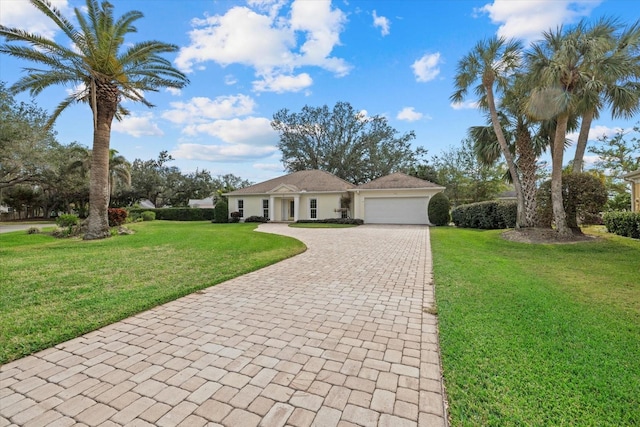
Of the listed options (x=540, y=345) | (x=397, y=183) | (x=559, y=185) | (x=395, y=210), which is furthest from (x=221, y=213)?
(x=540, y=345)

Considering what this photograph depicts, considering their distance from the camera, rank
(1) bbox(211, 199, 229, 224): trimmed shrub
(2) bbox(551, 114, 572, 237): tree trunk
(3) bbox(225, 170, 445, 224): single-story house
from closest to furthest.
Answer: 1. (2) bbox(551, 114, 572, 237): tree trunk
2. (3) bbox(225, 170, 445, 224): single-story house
3. (1) bbox(211, 199, 229, 224): trimmed shrub

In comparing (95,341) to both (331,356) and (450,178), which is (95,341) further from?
(450,178)

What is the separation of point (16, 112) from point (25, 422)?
27.0m

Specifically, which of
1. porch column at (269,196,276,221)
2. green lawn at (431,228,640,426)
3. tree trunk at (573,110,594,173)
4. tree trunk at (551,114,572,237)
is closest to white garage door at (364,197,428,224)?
porch column at (269,196,276,221)

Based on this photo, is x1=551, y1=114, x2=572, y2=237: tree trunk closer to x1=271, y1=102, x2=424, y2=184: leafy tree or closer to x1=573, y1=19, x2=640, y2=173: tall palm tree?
x1=573, y1=19, x2=640, y2=173: tall palm tree

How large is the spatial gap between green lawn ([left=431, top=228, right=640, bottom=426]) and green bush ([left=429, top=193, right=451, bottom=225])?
43.2ft

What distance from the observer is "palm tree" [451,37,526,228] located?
41.0 ft

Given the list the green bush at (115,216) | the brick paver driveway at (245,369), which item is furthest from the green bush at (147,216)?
the brick paver driveway at (245,369)

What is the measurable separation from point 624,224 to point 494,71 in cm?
812

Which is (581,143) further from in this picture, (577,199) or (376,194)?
(376,194)

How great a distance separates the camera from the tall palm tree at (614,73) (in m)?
10.2

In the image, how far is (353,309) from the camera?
4.39 meters

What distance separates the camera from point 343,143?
36281mm

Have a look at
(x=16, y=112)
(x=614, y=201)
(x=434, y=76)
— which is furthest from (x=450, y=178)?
(x=16, y=112)
